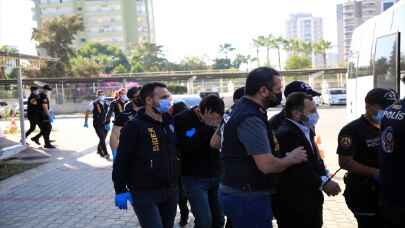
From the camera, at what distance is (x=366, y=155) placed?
395cm

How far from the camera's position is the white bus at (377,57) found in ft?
24.7

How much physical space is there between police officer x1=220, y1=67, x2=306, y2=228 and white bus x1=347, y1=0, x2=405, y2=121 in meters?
4.71

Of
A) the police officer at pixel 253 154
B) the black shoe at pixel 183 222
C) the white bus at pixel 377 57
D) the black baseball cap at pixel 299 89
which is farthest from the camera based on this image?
the white bus at pixel 377 57

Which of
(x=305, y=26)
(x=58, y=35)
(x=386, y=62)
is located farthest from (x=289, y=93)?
(x=305, y=26)

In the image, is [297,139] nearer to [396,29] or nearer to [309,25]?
[396,29]

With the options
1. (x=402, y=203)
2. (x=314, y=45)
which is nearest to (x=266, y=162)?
(x=402, y=203)

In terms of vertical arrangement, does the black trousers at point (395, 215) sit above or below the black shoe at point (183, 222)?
above

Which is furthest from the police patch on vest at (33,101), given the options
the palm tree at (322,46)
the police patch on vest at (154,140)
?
the palm tree at (322,46)

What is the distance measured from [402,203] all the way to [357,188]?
45.7 inches

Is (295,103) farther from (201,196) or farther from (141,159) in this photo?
(201,196)

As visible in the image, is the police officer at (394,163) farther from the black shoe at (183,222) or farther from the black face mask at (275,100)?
the black shoe at (183,222)

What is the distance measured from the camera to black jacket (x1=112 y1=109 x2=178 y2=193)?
3.88 metres

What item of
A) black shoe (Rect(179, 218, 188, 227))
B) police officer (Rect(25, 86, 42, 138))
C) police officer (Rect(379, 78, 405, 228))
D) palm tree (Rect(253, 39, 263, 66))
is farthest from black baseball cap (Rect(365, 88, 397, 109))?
palm tree (Rect(253, 39, 263, 66))

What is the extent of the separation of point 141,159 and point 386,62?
572cm
